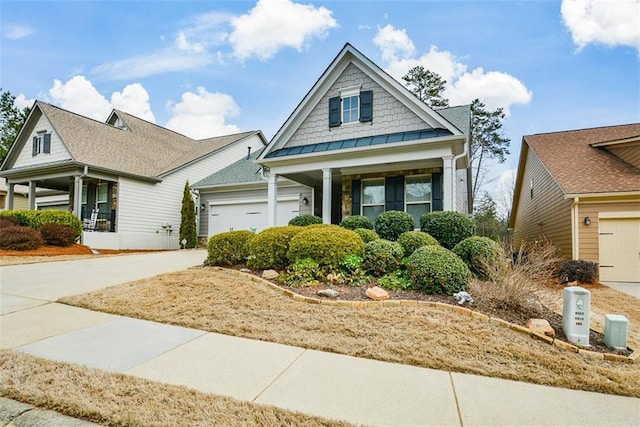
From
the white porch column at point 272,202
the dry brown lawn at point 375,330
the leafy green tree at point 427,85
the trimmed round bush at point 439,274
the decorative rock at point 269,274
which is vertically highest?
the leafy green tree at point 427,85

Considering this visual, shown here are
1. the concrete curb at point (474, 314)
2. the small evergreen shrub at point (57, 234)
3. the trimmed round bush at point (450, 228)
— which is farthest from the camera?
the small evergreen shrub at point (57, 234)

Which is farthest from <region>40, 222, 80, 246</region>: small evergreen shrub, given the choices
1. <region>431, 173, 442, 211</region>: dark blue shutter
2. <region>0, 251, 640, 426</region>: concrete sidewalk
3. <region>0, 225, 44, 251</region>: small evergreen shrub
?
<region>431, 173, 442, 211</region>: dark blue shutter

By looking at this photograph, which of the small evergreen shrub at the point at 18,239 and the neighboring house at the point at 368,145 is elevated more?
the neighboring house at the point at 368,145

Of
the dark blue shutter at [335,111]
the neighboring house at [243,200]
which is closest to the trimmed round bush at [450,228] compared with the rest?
the dark blue shutter at [335,111]

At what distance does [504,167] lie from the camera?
25719mm

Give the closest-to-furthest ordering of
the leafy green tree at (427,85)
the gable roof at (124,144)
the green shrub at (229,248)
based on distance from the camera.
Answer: the green shrub at (229,248) < the gable roof at (124,144) < the leafy green tree at (427,85)

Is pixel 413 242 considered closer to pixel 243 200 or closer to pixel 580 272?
pixel 580 272

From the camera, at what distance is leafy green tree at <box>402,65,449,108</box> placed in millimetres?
24406

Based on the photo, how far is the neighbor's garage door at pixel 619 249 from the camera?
31.7ft

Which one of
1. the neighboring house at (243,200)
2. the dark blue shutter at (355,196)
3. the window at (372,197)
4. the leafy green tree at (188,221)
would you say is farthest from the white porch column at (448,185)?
the leafy green tree at (188,221)

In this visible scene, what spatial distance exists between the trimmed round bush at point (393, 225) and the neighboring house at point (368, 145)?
53.7 inches

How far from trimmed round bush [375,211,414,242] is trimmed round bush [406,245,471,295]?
3136 millimetres

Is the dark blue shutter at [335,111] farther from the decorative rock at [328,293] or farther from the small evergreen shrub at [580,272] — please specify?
the small evergreen shrub at [580,272]

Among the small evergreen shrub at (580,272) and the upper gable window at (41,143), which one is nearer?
the small evergreen shrub at (580,272)
